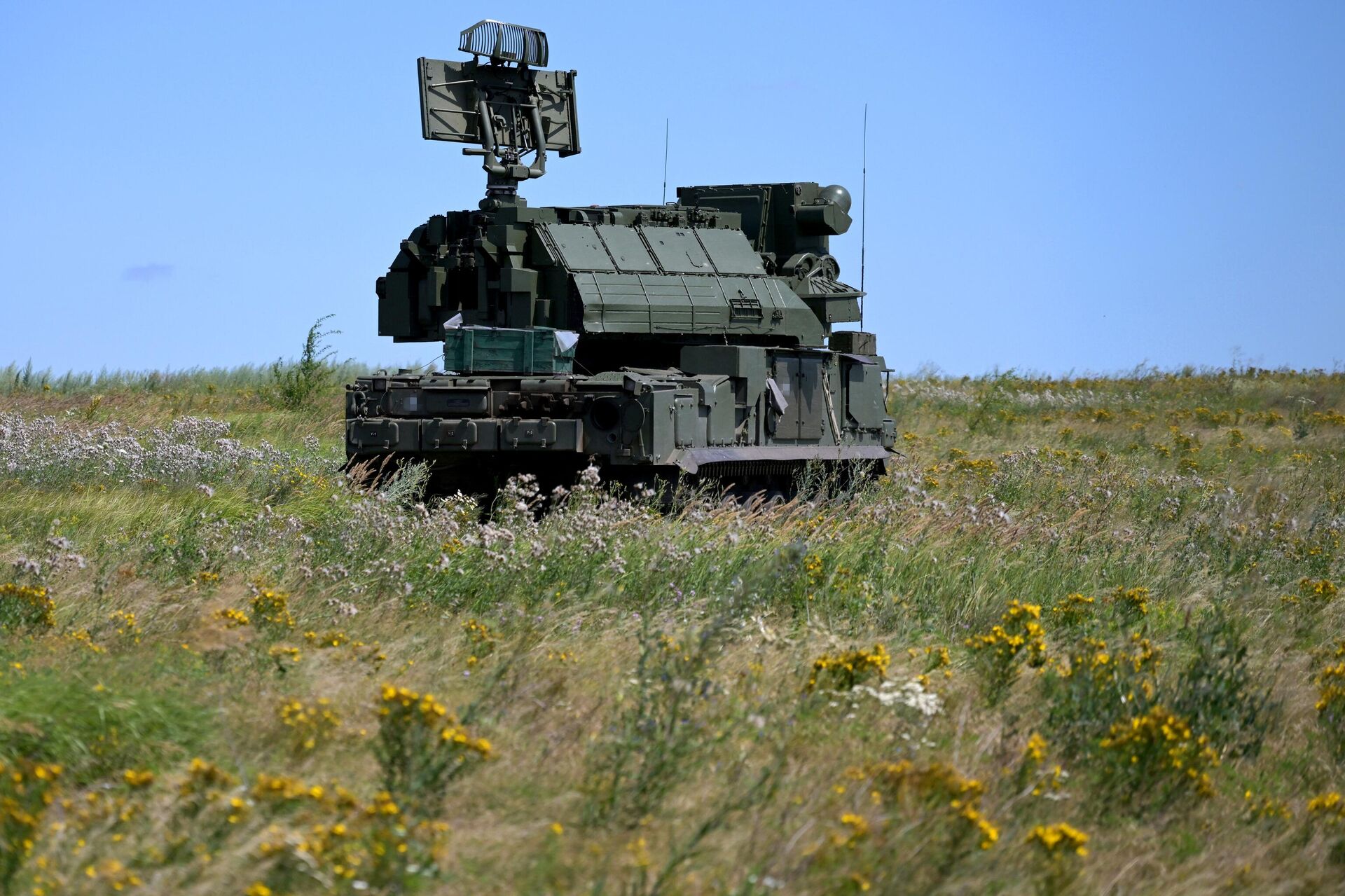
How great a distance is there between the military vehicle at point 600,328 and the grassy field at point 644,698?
0.94 meters

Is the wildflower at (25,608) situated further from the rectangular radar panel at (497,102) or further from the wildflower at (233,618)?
the rectangular radar panel at (497,102)

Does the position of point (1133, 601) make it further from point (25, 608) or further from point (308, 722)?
point (25, 608)

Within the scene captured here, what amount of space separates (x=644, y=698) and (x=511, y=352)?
687 cm

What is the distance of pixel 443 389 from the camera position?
11.8m

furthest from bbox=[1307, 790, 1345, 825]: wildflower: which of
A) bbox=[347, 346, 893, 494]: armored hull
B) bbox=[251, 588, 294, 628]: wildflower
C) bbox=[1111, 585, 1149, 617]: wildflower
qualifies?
bbox=[347, 346, 893, 494]: armored hull

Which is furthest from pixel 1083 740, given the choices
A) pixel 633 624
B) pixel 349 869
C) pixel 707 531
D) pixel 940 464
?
pixel 940 464

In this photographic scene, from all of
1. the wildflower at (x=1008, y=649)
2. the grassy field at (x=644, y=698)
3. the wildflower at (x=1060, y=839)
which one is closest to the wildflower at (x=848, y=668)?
the grassy field at (x=644, y=698)

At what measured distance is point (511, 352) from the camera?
487 inches

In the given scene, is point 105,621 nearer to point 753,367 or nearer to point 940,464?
point 753,367

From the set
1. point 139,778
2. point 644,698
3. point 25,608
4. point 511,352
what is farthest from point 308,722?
point 511,352

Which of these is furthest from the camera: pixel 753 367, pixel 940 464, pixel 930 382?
pixel 930 382

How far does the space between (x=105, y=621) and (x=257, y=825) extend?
2.65 meters

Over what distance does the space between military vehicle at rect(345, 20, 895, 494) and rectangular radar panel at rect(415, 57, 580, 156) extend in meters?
0.02

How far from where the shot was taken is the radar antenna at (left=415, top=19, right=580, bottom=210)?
14.5 meters
